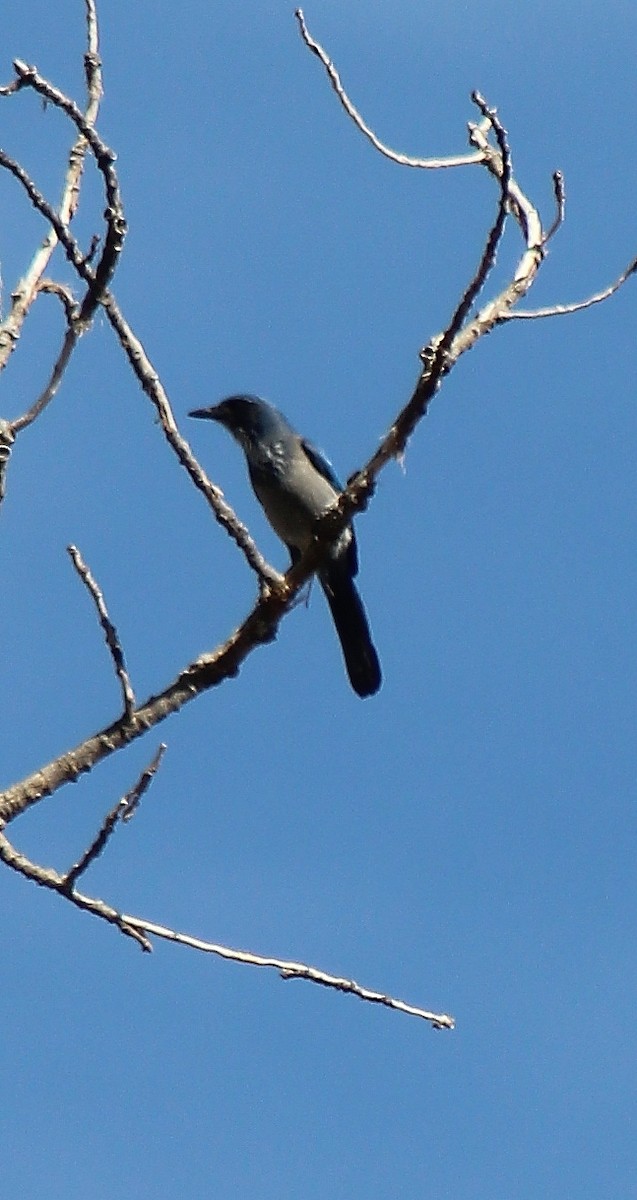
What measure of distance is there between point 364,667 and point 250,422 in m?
1.91

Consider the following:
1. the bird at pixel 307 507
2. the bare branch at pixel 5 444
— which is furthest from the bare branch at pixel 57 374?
the bird at pixel 307 507

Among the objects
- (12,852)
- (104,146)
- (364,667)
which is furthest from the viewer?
(364,667)

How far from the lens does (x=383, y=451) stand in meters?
4.14

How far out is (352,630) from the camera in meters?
9.33

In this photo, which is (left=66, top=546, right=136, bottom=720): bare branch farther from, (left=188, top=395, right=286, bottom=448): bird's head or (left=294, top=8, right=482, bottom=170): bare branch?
(left=188, top=395, right=286, bottom=448): bird's head

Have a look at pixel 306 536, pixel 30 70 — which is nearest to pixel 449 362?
pixel 30 70

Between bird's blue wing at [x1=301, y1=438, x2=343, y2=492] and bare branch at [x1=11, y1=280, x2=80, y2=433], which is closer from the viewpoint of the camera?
bare branch at [x1=11, y1=280, x2=80, y2=433]

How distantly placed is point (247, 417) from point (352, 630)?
171 centimetres

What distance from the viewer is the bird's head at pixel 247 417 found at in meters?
9.93

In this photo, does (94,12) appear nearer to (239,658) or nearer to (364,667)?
(239,658)

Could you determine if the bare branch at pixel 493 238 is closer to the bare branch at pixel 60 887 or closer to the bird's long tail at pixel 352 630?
the bare branch at pixel 60 887

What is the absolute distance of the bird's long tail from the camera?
920 cm

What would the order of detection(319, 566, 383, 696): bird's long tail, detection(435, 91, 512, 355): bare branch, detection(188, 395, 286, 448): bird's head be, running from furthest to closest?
detection(188, 395, 286, 448): bird's head
detection(319, 566, 383, 696): bird's long tail
detection(435, 91, 512, 355): bare branch

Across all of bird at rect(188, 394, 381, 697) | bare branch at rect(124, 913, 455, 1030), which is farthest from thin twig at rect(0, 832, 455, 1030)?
bird at rect(188, 394, 381, 697)
